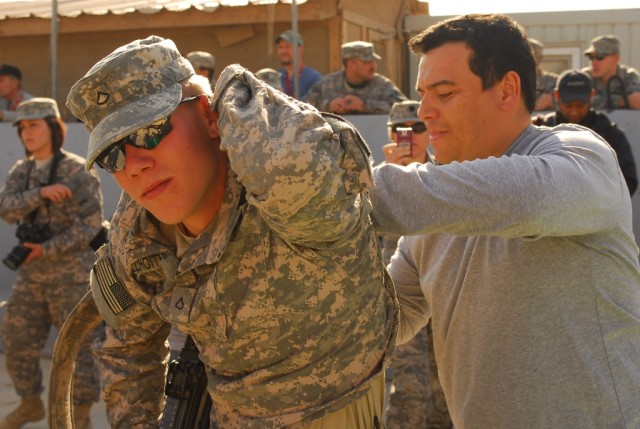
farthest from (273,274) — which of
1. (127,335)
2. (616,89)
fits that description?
(616,89)

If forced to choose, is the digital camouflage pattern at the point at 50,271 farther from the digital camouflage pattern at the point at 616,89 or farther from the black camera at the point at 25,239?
the digital camouflage pattern at the point at 616,89

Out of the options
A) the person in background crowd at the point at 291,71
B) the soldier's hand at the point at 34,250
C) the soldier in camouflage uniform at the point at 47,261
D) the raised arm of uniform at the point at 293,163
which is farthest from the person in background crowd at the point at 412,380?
the person in background crowd at the point at 291,71

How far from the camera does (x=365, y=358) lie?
7.60ft

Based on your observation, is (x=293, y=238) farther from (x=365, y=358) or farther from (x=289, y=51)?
(x=289, y=51)

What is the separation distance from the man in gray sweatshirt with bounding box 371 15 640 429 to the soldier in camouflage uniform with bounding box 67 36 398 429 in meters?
0.18

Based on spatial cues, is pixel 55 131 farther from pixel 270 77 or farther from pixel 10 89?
pixel 10 89

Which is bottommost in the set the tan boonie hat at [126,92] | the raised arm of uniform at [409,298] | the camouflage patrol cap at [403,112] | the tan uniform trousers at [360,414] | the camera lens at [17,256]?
the camera lens at [17,256]

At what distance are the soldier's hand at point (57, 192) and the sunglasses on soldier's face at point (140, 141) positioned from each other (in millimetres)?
4210

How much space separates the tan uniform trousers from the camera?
2.32m

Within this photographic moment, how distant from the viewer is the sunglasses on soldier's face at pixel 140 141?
2.16 m

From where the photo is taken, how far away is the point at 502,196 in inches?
79.1

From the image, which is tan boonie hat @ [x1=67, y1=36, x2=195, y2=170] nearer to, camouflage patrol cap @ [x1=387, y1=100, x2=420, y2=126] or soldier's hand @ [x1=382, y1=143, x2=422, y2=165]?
soldier's hand @ [x1=382, y1=143, x2=422, y2=165]

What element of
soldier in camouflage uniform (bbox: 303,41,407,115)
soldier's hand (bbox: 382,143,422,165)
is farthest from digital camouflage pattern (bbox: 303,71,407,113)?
soldier's hand (bbox: 382,143,422,165)

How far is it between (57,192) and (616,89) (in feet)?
15.1
